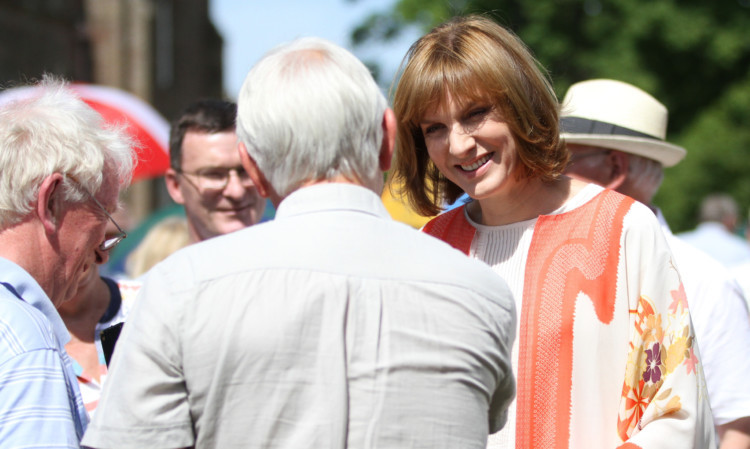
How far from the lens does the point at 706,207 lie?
9281 mm

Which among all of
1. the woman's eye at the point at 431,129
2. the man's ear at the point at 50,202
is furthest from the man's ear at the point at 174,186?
the man's ear at the point at 50,202

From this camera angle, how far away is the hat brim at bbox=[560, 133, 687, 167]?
3.27 meters

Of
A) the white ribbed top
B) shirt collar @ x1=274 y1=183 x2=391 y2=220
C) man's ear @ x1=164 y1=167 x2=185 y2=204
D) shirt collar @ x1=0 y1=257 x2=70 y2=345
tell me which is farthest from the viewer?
man's ear @ x1=164 y1=167 x2=185 y2=204

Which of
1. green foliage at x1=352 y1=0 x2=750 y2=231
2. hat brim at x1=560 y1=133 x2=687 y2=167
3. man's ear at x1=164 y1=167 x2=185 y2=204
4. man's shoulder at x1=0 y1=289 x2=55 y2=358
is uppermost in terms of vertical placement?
green foliage at x1=352 y1=0 x2=750 y2=231

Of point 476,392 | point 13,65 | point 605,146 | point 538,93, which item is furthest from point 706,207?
point 13,65

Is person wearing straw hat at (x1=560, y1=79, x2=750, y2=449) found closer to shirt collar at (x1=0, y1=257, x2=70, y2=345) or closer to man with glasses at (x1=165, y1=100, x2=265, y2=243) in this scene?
man with glasses at (x1=165, y1=100, x2=265, y2=243)

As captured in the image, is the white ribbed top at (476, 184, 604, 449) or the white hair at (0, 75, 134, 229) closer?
the white hair at (0, 75, 134, 229)

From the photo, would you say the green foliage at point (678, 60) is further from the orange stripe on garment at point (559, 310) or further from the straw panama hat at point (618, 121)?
the orange stripe on garment at point (559, 310)

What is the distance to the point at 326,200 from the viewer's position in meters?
1.62

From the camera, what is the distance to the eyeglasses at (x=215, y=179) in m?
3.79

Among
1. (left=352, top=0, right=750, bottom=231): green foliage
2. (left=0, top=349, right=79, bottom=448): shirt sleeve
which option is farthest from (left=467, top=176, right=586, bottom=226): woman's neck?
(left=352, top=0, right=750, bottom=231): green foliage

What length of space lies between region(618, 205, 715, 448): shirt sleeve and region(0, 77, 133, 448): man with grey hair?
1.26 m

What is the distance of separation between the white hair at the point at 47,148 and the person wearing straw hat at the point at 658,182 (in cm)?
139

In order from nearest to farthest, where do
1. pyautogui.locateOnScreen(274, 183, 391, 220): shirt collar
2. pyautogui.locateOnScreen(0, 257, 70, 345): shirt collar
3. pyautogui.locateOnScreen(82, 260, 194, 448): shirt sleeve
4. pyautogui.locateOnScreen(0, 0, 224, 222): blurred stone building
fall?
pyautogui.locateOnScreen(82, 260, 194, 448): shirt sleeve < pyautogui.locateOnScreen(274, 183, 391, 220): shirt collar < pyautogui.locateOnScreen(0, 257, 70, 345): shirt collar < pyautogui.locateOnScreen(0, 0, 224, 222): blurred stone building
